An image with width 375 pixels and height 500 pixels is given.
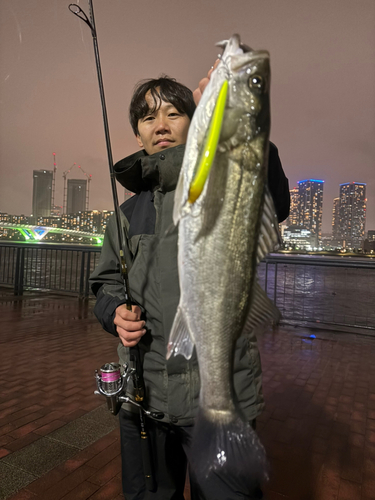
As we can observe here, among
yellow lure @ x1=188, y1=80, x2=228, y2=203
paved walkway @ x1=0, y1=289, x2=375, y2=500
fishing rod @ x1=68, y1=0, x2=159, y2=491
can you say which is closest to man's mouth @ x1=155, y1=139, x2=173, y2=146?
fishing rod @ x1=68, y1=0, x2=159, y2=491

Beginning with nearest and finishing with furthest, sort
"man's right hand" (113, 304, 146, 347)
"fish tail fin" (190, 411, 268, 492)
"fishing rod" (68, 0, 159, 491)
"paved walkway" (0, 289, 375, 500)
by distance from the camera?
1. "fish tail fin" (190, 411, 268, 492)
2. "man's right hand" (113, 304, 146, 347)
3. "fishing rod" (68, 0, 159, 491)
4. "paved walkway" (0, 289, 375, 500)

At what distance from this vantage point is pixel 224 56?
4.12 ft

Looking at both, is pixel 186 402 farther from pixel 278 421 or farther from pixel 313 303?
pixel 313 303

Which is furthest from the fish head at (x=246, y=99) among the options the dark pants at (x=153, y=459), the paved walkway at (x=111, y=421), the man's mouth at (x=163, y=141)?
the paved walkway at (x=111, y=421)

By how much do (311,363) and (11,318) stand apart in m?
Result: 6.20

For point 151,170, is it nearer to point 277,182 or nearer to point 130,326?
point 277,182

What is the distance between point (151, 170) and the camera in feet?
6.35

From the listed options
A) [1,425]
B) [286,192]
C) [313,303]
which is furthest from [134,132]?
[313,303]

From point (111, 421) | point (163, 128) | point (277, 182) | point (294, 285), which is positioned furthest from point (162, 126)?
point (294, 285)

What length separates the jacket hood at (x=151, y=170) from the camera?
1.80 meters

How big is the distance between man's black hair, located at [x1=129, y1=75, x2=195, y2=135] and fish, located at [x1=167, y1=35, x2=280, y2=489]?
885 millimetres

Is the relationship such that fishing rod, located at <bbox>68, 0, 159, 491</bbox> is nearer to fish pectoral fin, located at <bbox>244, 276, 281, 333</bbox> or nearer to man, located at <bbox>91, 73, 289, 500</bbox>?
man, located at <bbox>91, 73, 289, 500</bbox>

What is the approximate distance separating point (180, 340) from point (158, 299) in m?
0.52

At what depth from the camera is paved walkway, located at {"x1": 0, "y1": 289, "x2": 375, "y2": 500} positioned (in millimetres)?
2793
